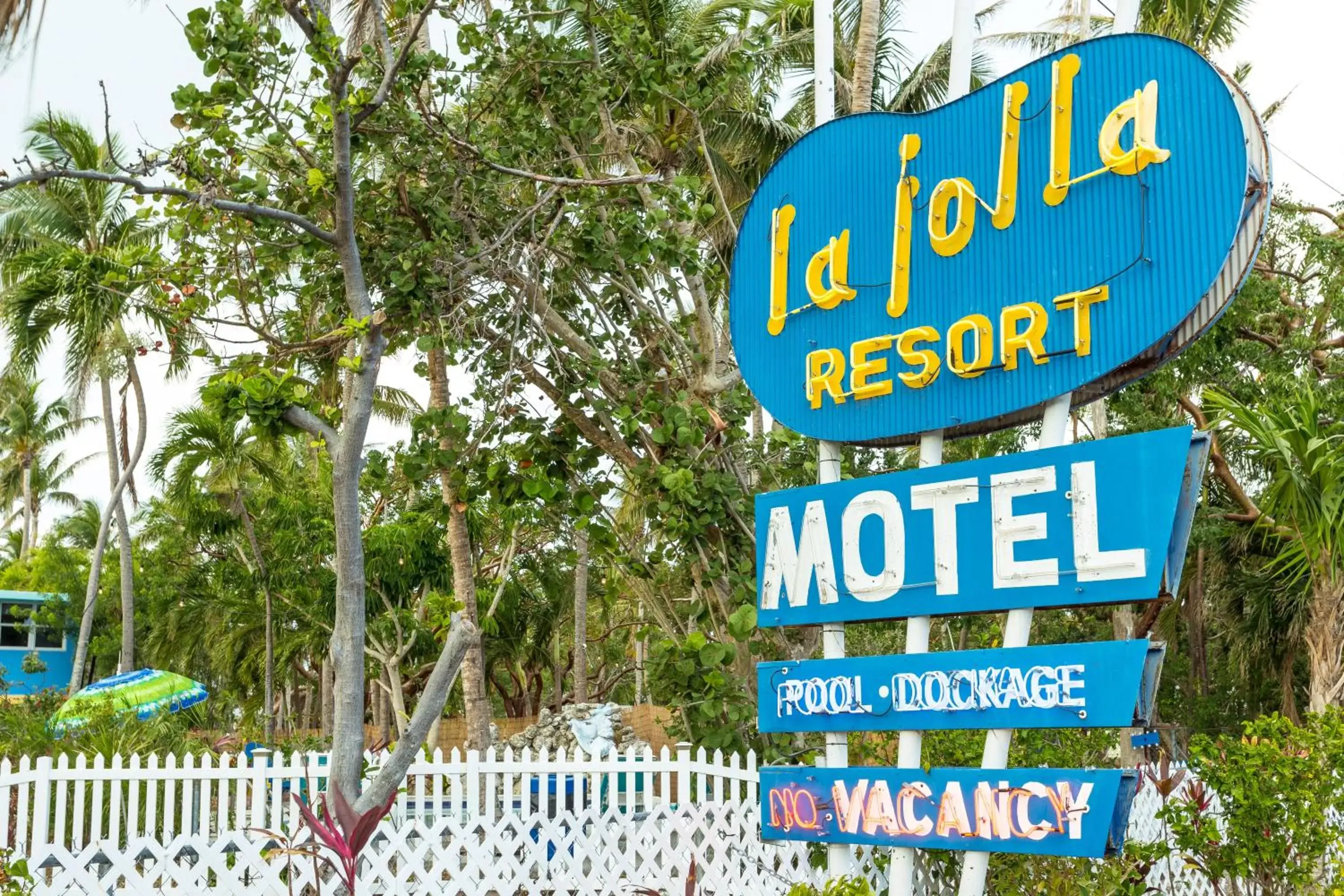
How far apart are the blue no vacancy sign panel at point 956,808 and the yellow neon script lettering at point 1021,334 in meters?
1.99

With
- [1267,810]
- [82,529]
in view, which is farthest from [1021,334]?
[82,529]

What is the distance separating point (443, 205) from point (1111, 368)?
600 cm

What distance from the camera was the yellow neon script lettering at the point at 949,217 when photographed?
262 inches

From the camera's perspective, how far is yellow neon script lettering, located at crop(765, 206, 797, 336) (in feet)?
24.6

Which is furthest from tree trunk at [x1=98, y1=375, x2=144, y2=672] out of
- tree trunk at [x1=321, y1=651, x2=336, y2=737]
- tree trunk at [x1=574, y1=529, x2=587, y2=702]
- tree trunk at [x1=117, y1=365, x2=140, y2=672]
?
tree trunk at [x1=574, y1=529, x2=587, y2=702]

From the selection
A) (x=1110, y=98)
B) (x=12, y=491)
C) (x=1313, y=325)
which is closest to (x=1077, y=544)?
(x=1110, y=98)

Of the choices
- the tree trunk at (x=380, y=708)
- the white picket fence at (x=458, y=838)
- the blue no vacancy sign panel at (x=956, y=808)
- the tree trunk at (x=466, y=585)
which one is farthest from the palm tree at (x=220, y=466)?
the blue no vacancy sign panel at (x=956, y=808)

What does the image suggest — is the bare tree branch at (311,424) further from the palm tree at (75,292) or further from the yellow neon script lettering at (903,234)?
the palm tree at (75,292)

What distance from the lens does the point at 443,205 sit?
403 inches

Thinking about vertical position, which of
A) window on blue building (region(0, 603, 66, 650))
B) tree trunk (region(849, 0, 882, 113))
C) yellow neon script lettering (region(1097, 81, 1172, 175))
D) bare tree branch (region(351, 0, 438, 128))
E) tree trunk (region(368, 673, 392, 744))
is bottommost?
tree trunk (region(368, 673, 392, 744))

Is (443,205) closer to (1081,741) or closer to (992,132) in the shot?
(992,132)

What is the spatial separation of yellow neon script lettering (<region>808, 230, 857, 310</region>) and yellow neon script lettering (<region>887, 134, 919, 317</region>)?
0.90 ft

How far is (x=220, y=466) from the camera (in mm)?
24922

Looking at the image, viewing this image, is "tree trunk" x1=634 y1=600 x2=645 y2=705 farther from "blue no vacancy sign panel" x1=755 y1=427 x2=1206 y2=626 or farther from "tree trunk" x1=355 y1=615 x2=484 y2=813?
"tree trunk" x1=355 y1=615 x2=484 y2=813
